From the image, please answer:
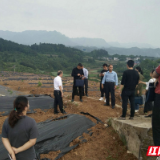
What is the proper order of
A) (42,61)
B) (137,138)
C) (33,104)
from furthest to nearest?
(42,61)
(33,104)
(137,138)

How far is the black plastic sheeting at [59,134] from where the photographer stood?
2.64 metres

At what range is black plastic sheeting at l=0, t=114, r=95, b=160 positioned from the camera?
2.64 m

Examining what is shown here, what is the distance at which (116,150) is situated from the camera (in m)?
2.80

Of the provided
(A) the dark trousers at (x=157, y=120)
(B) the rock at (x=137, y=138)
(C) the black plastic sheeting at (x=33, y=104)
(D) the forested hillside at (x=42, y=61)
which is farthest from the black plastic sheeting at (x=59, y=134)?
(D) the forested hillside at (x=42, y=61)

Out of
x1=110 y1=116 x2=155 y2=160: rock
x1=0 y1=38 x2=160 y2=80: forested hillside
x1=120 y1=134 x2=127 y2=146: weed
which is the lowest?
x1=120 y1=134 x2=127 y2=146: weed

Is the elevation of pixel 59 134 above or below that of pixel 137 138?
below

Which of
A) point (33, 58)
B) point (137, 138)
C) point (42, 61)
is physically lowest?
point (137, 138)

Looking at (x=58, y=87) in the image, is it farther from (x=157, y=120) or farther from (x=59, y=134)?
(x=157, y=120)

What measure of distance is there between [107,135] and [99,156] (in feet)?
2.23

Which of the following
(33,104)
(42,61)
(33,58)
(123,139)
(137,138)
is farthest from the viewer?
(33,58)

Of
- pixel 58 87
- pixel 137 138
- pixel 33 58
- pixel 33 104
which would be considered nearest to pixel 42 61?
pixel 33 58

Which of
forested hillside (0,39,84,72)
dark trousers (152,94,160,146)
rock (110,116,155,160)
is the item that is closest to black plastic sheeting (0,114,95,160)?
rock (110,116,155,160)

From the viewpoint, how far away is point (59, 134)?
118 inches

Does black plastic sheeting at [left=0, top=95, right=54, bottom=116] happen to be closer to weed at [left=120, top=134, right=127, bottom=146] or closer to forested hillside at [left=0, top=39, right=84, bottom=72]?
weed at [left=120, top=134, right=127, bottom=146]
